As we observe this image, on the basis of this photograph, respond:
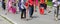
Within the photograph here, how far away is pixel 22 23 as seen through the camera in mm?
14664

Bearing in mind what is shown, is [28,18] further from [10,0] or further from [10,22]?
[10,0]

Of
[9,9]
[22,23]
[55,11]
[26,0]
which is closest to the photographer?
[22,23]

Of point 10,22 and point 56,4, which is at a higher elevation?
point 56,4

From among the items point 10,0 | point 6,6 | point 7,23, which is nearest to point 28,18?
point 7,23

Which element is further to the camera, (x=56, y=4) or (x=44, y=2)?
(x=44, y=2)

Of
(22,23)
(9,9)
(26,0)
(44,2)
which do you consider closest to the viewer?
(22,23)

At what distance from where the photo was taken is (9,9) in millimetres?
21062

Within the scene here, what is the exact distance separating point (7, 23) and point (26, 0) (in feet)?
7.09

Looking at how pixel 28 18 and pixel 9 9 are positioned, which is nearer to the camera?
pixel 28 18

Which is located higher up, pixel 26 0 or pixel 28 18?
pixel 26 0

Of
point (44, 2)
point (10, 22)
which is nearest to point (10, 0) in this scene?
point (44, 2)

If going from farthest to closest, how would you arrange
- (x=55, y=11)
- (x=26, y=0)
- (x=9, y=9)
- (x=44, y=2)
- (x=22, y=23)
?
(x=9, y=9) < (x=44, y=2) < (x=26, y=0) < (x=55, y=11) < (x=22, y=23)

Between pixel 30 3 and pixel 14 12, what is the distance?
4.00 m

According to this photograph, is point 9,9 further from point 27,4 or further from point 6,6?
point 27,4
